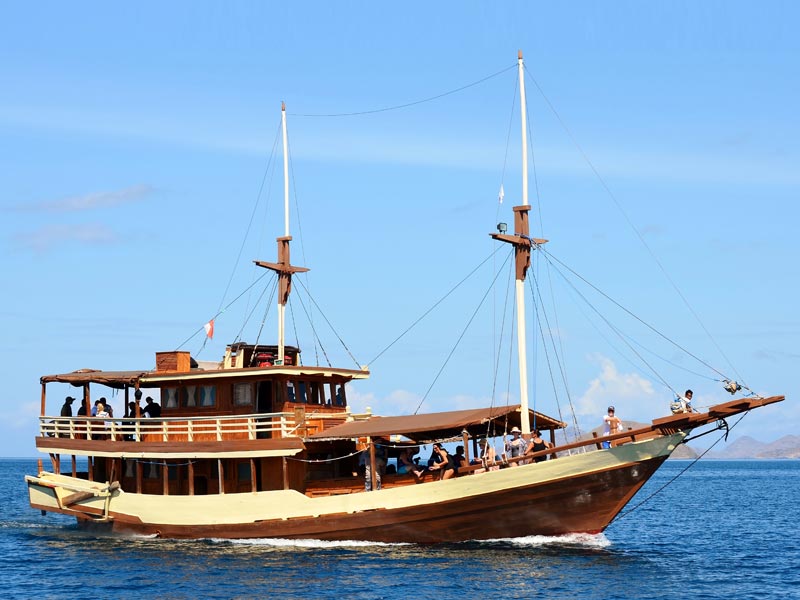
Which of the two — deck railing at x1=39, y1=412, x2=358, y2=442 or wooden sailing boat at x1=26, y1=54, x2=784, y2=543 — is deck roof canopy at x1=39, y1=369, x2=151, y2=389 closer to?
wooden sailing boat at x1=26, y1=54, x2=784, y2=543

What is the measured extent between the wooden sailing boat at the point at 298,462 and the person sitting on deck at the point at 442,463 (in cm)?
35

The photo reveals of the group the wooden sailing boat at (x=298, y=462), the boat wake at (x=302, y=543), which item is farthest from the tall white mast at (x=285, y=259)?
the boat wake at (x=302, y=543)

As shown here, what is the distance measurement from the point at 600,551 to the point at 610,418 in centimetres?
365

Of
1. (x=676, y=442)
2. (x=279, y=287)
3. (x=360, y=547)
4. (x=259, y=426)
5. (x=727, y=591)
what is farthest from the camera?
(x=279, y=287)

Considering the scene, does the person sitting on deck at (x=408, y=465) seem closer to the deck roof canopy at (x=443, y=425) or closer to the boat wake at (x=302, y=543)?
the deck roof canopy at (x=443, y=425)

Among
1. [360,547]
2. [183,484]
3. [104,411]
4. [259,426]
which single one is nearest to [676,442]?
[360,547]

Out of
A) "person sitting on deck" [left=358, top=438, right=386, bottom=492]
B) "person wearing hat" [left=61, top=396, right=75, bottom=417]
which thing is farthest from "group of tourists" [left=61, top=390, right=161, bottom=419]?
"person sitting on deck" [left=358, top=438, right=386, bottom=492]

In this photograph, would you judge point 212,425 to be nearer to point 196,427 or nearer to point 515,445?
point 196,427

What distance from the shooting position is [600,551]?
92.6ft

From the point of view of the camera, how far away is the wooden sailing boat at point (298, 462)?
27.3 m

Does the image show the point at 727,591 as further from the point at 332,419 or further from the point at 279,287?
the point at 279,287

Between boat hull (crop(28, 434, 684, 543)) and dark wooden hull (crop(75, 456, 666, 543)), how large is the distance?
3 cm

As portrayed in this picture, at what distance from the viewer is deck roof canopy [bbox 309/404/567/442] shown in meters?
27.8

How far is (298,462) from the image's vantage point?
3061 cm
